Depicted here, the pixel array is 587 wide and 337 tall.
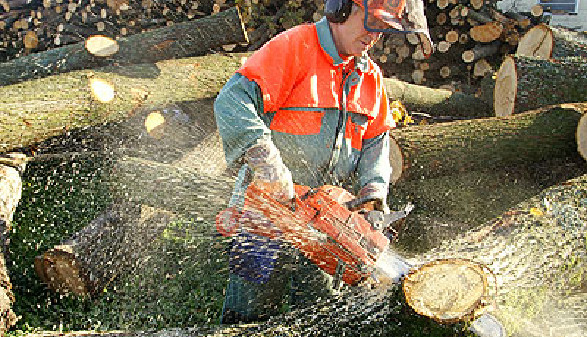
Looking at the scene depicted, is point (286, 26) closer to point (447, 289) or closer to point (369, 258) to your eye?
point (369, 258)

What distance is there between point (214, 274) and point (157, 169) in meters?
0.80

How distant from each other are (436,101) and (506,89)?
60 centimetres

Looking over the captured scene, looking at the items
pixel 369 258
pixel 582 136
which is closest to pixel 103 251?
pixel 369 258

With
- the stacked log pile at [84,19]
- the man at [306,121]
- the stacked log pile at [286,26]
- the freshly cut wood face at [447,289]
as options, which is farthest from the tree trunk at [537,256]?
the stacked log pile at [84,19]

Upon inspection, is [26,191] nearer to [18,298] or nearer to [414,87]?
[18,298]

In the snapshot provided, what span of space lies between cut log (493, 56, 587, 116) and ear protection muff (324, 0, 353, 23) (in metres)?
2.53

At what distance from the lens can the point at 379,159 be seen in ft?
9.14

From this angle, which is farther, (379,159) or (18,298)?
(18,298)

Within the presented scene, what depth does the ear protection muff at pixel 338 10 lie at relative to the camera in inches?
95.8

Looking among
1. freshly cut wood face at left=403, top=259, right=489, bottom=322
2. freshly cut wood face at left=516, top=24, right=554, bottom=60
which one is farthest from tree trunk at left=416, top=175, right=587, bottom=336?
freshly cut wood face at left=516, top=24, right=554, bottom=60

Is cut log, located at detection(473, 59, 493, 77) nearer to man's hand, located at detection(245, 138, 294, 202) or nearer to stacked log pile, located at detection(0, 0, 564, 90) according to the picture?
stacked log pile, located at detection(0, 0, 564, 90)

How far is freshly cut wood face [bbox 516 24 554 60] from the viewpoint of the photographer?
494 cm

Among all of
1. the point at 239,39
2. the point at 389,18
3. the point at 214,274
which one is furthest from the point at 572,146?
the point at 239,39

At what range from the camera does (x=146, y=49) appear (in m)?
5.00
